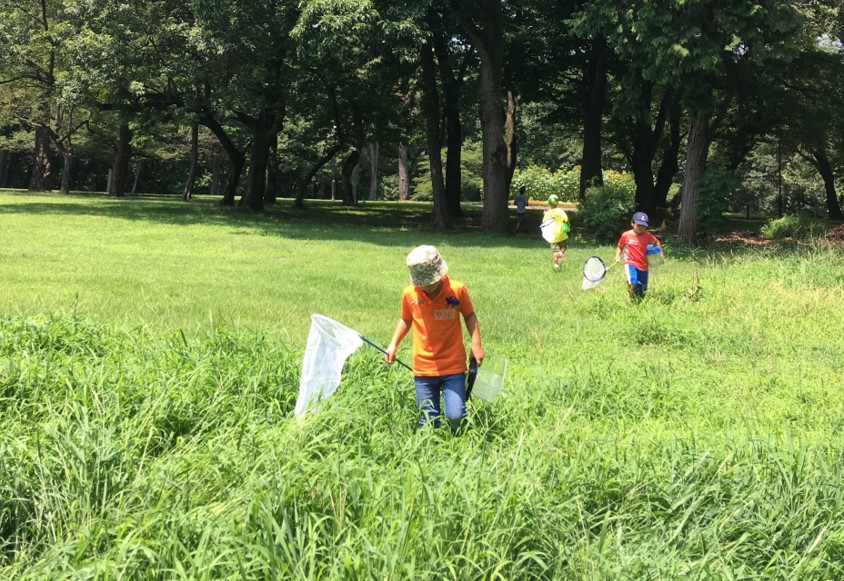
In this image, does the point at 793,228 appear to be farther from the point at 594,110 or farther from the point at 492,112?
the point at 492,112

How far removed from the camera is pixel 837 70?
24547 mm

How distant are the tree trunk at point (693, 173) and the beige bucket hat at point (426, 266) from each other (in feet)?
56.0

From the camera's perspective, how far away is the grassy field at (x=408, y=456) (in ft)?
9.48

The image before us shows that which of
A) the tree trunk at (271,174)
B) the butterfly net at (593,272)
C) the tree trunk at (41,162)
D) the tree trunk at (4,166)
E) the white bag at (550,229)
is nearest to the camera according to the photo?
the butterfly net at (593,272)

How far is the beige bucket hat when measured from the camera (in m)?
4.28

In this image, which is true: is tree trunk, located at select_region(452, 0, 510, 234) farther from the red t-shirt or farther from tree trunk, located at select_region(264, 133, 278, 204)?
tree trunk, located at select_region(264, 133, 278, 204)

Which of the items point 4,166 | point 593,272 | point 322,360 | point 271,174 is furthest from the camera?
point 4,166

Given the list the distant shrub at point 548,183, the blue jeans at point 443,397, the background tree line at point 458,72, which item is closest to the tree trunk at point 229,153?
the background tree line at point 458,72

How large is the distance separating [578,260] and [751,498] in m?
12.8

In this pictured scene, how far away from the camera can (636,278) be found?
31.6 feet

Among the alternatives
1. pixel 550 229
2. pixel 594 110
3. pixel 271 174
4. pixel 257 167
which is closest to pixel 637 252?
pixel 550 229

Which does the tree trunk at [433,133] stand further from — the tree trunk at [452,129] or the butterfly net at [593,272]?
the butterfly net at [593,272]

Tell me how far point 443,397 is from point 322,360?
34.7 inches

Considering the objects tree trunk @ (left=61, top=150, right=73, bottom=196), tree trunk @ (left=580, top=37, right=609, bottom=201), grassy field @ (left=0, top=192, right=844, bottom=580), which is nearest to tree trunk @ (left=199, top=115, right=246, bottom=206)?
tree trunk @ (left=61, top=150, right=73, bottom=196)
